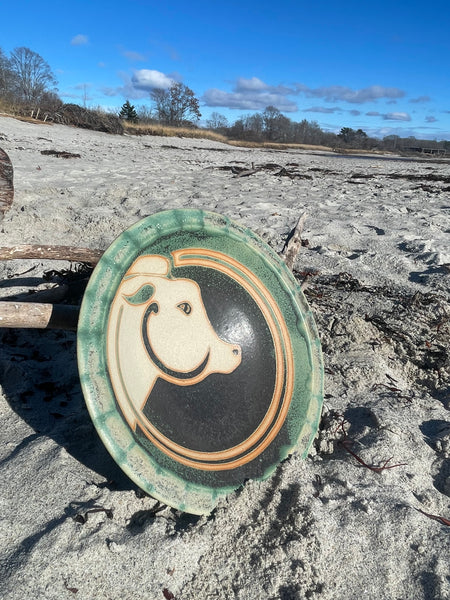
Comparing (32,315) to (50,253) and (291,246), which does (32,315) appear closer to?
(50,253)

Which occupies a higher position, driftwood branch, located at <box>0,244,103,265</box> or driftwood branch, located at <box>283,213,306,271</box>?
driftwood branch, located at <box>283,213,306,271</box>

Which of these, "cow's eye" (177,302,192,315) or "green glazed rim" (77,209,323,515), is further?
"cow's eye" (177,302,192,315)

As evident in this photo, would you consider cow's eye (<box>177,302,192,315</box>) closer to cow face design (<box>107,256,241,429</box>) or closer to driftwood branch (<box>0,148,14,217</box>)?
cow face design (<box>107,256,241,429</box>)

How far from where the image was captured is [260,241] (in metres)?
1.71

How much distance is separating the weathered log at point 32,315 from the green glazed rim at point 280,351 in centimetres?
50

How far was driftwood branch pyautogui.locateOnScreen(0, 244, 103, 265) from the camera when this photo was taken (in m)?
2.75

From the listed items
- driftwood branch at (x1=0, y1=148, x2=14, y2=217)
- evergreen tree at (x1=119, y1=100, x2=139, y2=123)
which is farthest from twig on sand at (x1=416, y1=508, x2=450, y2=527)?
evergreen tree at (x1=119, y1=100, x2=139, y2=123)

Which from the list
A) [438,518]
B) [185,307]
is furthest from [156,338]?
[438,518]

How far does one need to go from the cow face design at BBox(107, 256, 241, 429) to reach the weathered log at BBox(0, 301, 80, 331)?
0.50 meters

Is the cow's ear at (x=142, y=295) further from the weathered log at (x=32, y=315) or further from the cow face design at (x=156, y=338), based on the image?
the weathered log at (x=32, y=315)

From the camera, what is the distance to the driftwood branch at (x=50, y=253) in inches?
108

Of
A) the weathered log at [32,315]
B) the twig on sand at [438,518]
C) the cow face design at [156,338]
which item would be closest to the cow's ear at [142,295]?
the cow face design at [156,338]

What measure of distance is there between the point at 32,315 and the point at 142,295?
1.99 feet

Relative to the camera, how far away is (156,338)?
1499 millimetres
